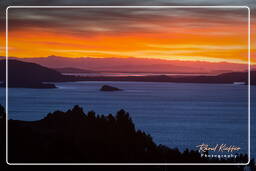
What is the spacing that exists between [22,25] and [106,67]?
0.75 metres

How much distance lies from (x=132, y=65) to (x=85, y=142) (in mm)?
726

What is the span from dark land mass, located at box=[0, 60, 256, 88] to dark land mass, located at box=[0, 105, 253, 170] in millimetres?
261

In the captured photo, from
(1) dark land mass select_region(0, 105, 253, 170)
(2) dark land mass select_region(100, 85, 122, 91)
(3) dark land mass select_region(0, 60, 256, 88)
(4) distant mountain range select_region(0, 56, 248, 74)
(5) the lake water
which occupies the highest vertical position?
(4) distant mountain range select_region(0, 56, 248, 74)

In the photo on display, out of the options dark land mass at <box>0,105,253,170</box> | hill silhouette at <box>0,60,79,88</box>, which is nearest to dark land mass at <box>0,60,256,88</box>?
hill silhouette at <box>0,60,79,88</box>

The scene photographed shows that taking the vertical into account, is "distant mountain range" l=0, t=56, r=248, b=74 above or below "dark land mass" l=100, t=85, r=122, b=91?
above

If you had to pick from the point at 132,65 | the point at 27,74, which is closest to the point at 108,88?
the point at 132,65

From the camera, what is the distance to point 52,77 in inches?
211

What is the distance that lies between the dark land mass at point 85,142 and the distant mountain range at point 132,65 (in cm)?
36

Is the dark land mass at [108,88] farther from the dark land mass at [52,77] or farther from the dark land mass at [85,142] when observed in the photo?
the dark land mass at [85,142]

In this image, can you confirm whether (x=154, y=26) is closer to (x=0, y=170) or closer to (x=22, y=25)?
(x=22, y=25)

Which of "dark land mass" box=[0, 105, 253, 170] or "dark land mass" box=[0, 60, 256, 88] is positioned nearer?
"dark land mass" box=[0, 105, 253, 170]

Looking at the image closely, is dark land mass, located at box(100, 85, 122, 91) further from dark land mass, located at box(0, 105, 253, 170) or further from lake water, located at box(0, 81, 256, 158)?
dark land mass, located at box(0, 105, 253, 170)

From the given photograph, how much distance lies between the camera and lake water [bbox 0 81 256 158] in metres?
5.19

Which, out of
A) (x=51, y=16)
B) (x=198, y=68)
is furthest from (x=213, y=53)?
(x=51, y=16)
